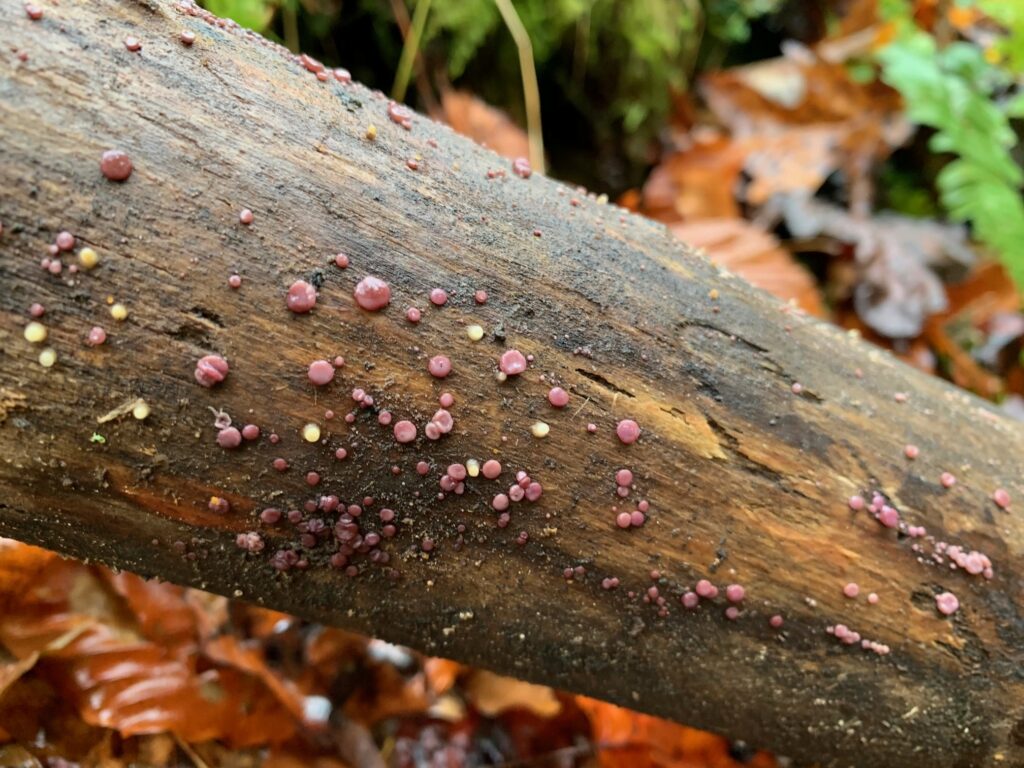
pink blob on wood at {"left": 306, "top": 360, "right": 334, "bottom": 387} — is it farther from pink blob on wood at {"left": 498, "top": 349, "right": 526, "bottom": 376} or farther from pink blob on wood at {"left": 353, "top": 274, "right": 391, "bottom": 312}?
pink blob on wood at {"left": 498, "top": 349, "right": 526, "bottom": 376}

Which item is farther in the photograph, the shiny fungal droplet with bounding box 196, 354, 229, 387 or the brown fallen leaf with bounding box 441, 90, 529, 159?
the brown fallen leaf with bounding box 441, 90, 529, 159

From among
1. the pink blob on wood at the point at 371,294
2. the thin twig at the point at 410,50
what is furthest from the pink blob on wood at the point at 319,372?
the thin twig at the point at 410,50

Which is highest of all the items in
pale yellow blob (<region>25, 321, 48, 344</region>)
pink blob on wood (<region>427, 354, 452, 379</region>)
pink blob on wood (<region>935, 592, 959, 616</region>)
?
pink blob on wood (<region>427, 354, 452, 379</region>)

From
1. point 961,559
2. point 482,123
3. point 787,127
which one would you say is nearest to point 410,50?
point 482,123

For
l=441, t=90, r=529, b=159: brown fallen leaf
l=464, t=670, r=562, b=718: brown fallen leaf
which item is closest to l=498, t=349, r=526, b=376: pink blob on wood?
l=464, t=670, r=562, b=718: brown fallen leaf

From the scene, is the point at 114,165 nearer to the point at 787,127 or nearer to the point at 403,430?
the point at 403,430

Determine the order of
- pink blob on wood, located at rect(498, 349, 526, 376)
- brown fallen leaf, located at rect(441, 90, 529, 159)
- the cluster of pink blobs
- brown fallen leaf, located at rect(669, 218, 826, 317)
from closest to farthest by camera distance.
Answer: pink blob on wood, located at rect(498, 349, 526, 376) → the cluster of pink blobs → brown fallen leaf, located at rect(441, 90, 529, 159) → brown fallen leaf, located at rect(669, 218, 826, 317)

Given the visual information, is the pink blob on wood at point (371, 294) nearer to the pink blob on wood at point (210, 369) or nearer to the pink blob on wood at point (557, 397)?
the pink blob on wood at point (210, 369)

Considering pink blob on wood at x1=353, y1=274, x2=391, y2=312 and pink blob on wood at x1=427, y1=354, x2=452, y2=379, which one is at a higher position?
pink blob on wood at x1=353, y1=274, x2=391, y2=312
